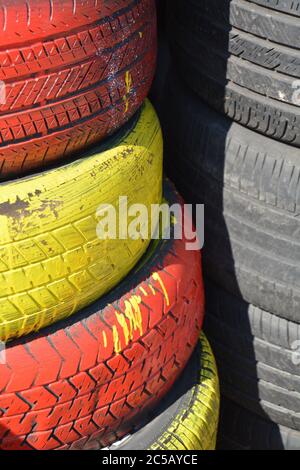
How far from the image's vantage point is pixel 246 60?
169cm

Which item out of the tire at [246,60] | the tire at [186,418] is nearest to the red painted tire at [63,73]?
the tire at [246,60]

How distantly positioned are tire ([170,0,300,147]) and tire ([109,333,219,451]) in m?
0.63

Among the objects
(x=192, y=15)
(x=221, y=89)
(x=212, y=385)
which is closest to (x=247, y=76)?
(x=221, y=89)

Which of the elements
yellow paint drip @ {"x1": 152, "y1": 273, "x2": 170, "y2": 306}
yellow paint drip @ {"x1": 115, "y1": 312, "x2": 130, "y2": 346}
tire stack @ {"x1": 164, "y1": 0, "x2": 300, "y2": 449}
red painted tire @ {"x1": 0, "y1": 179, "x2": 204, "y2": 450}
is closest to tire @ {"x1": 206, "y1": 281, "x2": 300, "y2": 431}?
tire stack @ {"x1": 164, "y1": 0, "x2": 300, "y2": 449}

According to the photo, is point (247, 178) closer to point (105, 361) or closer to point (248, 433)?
point (105, 361)

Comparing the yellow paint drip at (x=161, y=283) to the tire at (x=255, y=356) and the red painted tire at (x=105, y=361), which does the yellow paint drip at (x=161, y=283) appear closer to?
the red painted tire at (x=105, y=361)

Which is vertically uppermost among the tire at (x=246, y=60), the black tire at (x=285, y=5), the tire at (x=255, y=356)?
the black tire at (x=285, y=5)

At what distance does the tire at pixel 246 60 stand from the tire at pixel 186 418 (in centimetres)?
63

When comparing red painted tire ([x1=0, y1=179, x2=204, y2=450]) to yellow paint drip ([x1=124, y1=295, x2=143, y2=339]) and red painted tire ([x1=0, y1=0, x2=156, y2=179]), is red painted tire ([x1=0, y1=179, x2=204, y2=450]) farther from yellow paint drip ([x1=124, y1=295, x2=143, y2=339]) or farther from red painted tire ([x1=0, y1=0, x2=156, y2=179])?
red painted tire ([x1=0, y1=0, x2=156, y2=179])

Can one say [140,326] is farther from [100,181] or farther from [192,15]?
[192,15]

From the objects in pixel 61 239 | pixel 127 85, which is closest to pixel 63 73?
pixel 127 85

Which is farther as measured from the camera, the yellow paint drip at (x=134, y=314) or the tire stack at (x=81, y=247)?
the yellow paint drip at (x=134, y=314)

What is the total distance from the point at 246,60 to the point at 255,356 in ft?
2.70

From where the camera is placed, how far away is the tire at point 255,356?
1.96 metres
